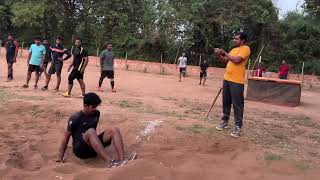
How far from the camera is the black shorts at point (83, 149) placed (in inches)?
260

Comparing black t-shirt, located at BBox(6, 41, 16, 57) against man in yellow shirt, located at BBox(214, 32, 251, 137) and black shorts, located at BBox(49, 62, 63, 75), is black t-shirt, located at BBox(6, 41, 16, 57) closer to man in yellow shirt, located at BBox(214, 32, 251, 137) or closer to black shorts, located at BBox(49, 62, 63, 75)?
black shorts, located at BBox(49, 62, 63, 75)

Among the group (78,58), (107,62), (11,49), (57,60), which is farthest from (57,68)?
(11,49)

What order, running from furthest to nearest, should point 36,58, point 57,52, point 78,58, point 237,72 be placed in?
point 36,58, point 57,52, point 78,58, point 237,72

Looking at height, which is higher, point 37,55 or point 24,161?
point 37,55

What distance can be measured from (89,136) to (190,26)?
96.2 feet

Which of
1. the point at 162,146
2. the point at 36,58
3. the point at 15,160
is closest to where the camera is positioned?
the point at 15,160

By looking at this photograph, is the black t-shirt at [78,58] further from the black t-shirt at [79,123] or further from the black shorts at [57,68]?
the black t-shirt at [79,123]

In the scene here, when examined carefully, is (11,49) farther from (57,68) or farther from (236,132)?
(236,132)

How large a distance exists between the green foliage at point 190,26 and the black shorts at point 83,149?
26071 mm

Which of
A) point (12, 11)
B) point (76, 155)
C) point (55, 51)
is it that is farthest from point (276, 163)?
point (12, 11)

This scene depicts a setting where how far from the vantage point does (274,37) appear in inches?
1377

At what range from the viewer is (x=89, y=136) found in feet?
21.3

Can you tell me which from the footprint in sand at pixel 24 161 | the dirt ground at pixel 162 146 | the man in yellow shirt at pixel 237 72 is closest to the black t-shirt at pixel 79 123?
the dirt ground at pixel 162 146

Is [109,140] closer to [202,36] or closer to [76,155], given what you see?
[76,155]
